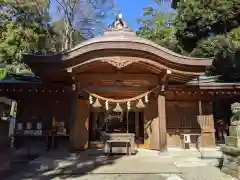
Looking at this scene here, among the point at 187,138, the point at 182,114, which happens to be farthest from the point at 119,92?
the point at 187,138

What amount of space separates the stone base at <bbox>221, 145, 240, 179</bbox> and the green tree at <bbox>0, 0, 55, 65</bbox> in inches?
494

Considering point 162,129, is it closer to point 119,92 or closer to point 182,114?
point 119,92

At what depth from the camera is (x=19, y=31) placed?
14.3 meters

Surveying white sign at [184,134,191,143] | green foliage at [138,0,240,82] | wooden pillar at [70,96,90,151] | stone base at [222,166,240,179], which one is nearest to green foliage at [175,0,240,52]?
green foliage at [138,0,240,82]

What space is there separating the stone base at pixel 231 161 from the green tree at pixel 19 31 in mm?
12549

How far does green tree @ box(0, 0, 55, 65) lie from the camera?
1392 centimetres

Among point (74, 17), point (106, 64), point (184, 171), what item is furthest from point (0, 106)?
point (74, 17)

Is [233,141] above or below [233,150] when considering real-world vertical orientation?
above

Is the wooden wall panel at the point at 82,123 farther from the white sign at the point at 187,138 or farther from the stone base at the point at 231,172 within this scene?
the stone base at the point at 231,172

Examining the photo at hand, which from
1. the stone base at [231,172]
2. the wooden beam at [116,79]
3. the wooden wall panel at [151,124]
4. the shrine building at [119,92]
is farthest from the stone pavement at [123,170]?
the wooden beam at [116,79]

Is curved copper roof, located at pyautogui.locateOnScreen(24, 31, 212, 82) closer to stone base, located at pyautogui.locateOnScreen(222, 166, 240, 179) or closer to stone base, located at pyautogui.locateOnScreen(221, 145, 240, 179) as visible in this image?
stone base, located at pyautogui.locateOnScreen(221, 145, 240, 179)

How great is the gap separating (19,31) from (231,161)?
1447cm

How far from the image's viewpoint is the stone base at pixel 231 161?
15.3 ft

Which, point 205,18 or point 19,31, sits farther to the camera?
point 19,31
